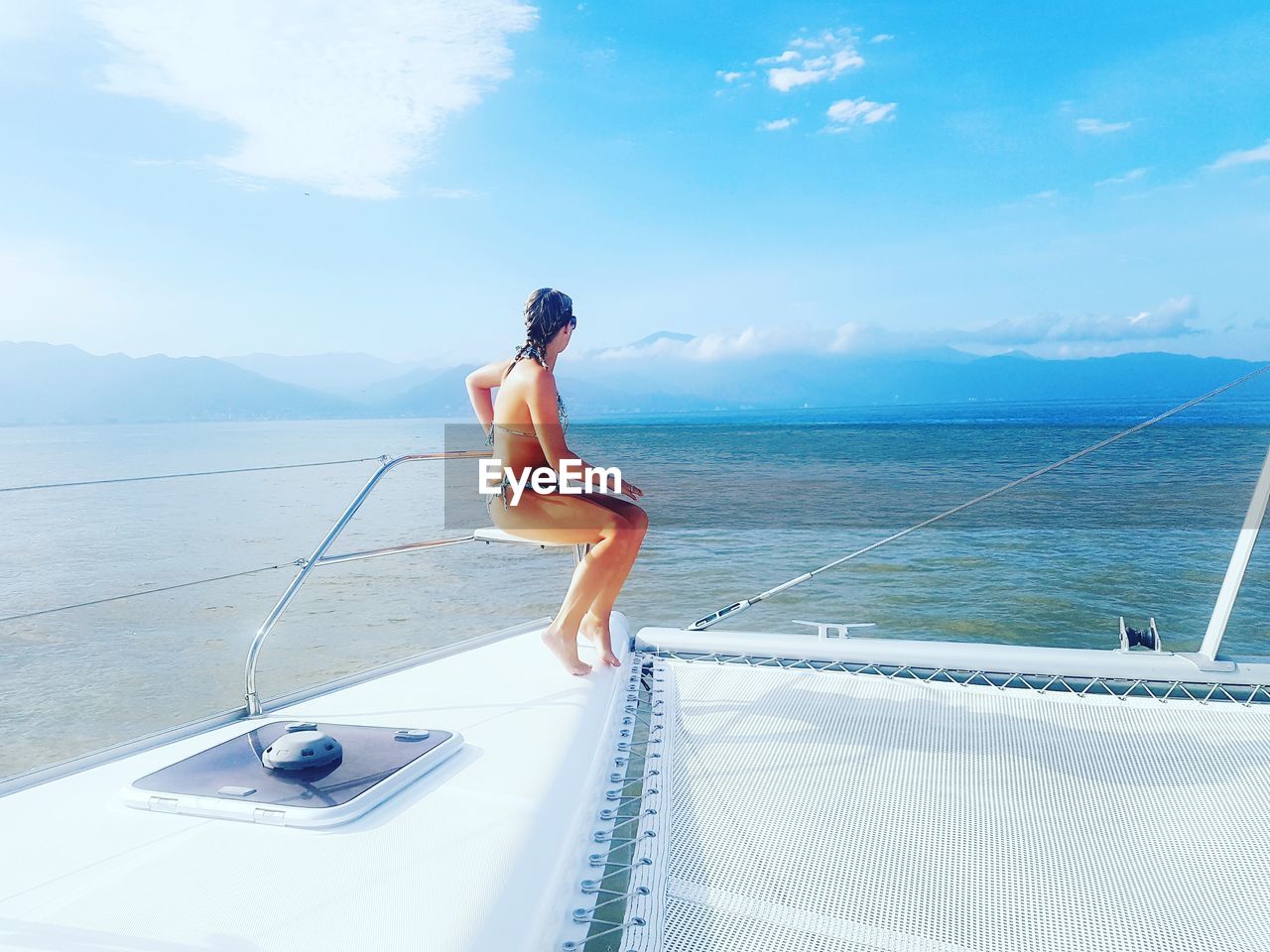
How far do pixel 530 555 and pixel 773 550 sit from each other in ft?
9.76

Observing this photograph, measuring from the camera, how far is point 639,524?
2365 mm

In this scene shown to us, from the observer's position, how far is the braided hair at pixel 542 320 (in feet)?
7.53

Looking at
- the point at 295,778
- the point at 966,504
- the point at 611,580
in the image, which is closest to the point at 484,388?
the point at 611,580

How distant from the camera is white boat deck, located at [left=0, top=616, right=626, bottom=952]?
1062 millimetres

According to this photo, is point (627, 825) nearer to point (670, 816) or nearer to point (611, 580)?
point (670, 816)

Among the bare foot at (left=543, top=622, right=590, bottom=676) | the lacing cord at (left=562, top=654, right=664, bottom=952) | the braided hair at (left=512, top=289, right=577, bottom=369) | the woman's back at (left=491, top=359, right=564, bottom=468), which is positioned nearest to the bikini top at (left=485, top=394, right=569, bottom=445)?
the woman's back at (left=491, top=359, right=564, bottom=468)

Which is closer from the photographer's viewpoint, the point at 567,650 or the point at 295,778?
the point at 295,778

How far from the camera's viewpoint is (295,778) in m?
1.46

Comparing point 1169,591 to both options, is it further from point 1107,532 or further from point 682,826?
point 682,826

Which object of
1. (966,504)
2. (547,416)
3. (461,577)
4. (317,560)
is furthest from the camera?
(461,577)

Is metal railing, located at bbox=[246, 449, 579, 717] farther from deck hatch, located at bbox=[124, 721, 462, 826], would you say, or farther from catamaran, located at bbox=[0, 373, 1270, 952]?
deck hatch, located at bbox=[124, 721, 462, 826]

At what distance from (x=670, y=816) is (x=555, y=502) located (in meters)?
0.94

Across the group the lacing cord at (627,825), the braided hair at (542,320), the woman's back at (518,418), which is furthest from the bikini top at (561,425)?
the lacing cord at (627,825)

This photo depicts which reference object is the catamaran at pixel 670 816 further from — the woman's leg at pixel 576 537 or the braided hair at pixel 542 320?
the braided hair at pixel 542 320
